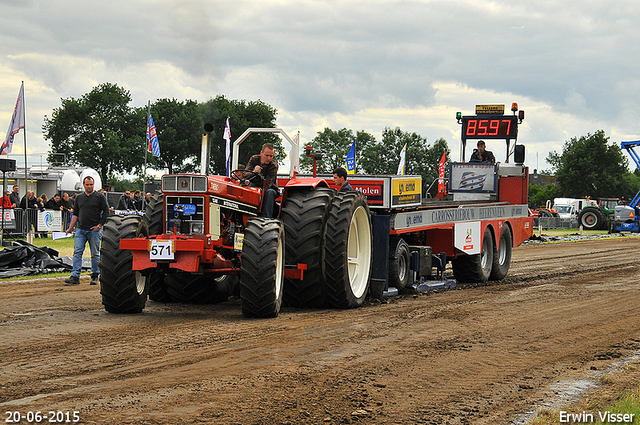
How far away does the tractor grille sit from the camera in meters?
8.67

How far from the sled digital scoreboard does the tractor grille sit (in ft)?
34.0

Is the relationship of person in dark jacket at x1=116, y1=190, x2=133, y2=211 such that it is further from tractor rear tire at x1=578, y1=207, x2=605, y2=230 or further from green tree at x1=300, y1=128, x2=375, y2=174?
green tree at x1=300, y1=128, x2=375, y2=174

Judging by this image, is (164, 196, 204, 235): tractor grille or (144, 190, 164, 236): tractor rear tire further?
(144, 190, 164, 236): tractor rear tire

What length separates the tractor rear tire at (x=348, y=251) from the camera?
→ 9523mm

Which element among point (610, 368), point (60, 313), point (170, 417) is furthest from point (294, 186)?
point (170, 417)

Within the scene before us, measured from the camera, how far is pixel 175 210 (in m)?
8.73

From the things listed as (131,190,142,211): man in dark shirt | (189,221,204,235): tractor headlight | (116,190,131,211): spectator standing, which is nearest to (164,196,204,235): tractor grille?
(189,221,204,235): tractor headlight

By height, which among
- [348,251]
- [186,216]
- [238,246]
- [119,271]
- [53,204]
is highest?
[186,216]

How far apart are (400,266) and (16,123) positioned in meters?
15.6

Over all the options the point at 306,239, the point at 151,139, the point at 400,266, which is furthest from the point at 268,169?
the point at 151,139

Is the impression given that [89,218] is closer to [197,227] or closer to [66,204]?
[197,227]

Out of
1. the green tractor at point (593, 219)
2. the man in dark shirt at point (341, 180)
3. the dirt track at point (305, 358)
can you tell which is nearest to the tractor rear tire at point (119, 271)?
the dirt track at point (305, 358)

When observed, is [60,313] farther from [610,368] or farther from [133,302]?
[610,368]

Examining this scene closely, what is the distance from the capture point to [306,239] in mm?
9344
